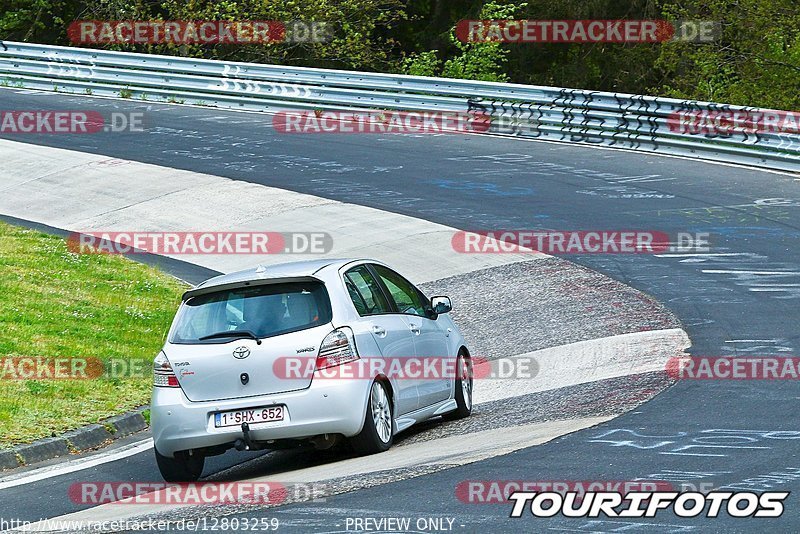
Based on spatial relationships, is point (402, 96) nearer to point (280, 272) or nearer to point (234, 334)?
point (280, 272)

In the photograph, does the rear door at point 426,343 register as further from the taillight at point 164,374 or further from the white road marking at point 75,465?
the white road marking at point 75,465

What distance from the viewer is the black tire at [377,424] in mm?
9625

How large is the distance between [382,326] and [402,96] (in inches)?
738

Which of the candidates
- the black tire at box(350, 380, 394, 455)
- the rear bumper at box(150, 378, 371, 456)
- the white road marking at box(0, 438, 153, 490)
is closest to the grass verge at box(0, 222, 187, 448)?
the white road marking at box(0, 438, 153, 490)

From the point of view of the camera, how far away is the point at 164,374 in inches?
382

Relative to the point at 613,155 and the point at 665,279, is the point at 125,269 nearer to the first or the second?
the point at 665,279

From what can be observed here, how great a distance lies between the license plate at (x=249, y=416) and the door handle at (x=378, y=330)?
1086 mm

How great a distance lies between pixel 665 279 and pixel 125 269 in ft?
25.9

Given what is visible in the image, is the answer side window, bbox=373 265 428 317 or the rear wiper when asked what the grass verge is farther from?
side window, bbox=373 265 428 317

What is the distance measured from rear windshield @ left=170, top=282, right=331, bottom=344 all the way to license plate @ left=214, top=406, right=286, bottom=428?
54 cm

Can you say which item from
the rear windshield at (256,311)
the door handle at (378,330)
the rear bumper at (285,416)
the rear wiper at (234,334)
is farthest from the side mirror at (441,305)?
the rear wiper at (234,334)

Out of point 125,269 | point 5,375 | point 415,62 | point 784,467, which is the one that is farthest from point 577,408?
point 415,62

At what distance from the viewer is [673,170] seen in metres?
23.1

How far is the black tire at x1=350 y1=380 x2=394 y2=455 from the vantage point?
962cm
